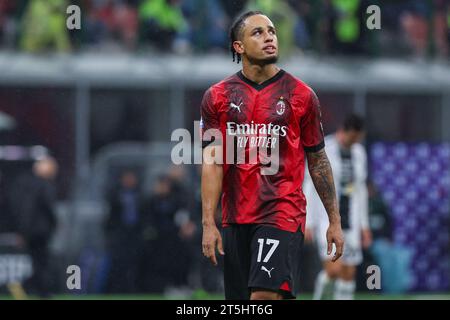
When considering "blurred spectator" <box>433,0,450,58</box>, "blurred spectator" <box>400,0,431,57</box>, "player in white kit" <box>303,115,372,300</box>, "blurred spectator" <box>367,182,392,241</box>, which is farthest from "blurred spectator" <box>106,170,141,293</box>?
"blurred spectator" <box>433,0,450,58</box>

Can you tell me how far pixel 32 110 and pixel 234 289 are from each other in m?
11.4

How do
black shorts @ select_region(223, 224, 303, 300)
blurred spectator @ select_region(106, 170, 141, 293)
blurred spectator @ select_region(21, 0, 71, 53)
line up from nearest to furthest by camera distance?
black shorts @ select_region(223, 224, 303, 300) < blurred spectator @ select_region(106, 170, 141, 293) < blurred spectator @ select_region(21, 0, 71, 53)

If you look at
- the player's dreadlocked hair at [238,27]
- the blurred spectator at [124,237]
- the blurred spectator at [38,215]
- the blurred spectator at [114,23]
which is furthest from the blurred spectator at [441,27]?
the player's dreadlocked hair at [238,27]

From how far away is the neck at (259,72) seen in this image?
27.9 ft

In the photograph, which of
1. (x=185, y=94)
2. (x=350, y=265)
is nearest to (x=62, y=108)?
(x=185, y=94)

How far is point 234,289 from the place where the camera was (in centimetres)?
847

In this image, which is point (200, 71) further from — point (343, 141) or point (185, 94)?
point (343, 141)

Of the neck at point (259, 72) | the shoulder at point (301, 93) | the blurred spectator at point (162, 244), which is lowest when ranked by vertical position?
the blurred spectator at point (162, 244)

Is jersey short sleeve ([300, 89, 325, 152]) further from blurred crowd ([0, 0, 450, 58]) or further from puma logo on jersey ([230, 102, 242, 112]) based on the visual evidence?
blurred crowd ([0, 0, 450, 58])

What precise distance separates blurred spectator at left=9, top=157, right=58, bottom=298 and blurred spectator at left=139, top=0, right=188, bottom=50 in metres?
2.67

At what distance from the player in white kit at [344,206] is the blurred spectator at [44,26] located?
20.1 ft

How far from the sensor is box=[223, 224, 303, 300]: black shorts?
8.25 metres

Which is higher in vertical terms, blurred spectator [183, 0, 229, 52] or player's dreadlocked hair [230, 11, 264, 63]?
blurred spectator [183, 0, 229, 52]

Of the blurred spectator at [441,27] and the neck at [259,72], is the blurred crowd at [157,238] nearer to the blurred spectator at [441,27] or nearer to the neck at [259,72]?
the blurred spectator at [441,27]
